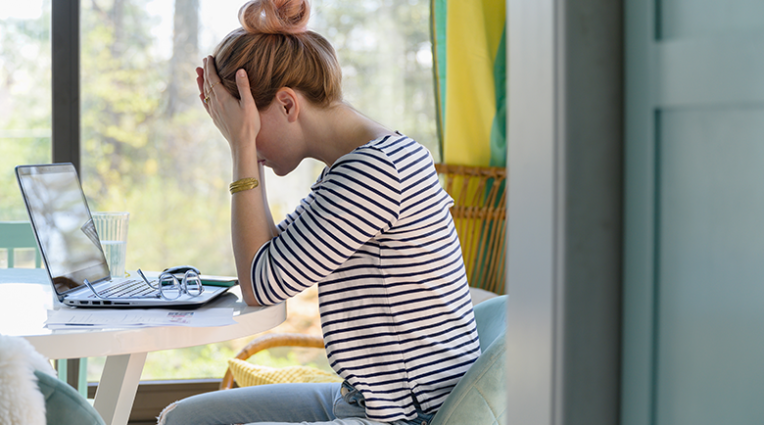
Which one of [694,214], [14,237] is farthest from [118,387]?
[694,214]

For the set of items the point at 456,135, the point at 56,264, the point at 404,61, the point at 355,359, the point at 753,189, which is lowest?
the point at 355,359

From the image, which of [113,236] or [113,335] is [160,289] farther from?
[113,236]

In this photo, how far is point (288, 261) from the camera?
38.3 inches

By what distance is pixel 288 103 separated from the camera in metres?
1.12

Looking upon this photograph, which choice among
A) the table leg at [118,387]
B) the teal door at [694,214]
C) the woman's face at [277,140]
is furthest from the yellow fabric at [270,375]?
the teal door at [694,214]

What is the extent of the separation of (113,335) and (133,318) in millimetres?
79

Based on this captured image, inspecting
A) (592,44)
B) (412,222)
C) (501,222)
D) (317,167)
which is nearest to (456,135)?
(501,222)

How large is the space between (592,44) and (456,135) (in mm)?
1729

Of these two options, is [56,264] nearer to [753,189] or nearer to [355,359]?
[355,359]

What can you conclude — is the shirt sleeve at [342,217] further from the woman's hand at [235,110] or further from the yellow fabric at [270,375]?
the yellow fabric at [270,375]

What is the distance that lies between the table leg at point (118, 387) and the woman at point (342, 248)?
0.08 metres

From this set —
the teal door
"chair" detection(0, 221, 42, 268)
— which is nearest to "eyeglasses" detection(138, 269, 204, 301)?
"chair" detection(0, 221, 42, 268)

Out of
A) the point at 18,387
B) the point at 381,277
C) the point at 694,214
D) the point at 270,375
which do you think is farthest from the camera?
the point at 270,375

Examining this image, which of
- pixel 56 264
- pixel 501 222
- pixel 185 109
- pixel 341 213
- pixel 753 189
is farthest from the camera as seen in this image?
pixel 185 109
